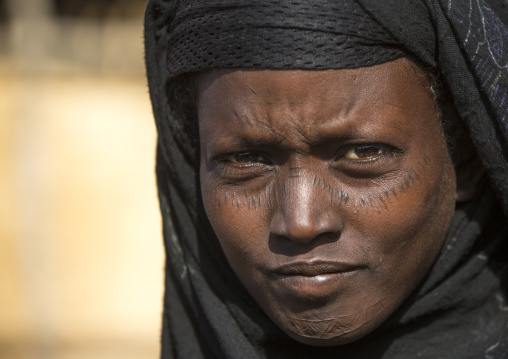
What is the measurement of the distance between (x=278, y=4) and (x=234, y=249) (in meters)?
0.62

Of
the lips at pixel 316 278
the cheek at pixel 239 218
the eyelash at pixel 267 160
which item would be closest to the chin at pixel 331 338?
the lips at pixel 316 278

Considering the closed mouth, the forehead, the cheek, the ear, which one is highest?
the forehead

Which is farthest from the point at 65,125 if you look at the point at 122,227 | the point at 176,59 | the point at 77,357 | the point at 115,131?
the point at 176,59

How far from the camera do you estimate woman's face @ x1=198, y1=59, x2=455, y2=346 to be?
1676 millimetres

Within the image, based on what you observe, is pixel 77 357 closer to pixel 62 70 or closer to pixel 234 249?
pixel 62 70

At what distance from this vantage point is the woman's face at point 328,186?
66.0 inches

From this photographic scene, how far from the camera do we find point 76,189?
6.53 metres

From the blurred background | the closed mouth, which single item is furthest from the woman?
the blurred background

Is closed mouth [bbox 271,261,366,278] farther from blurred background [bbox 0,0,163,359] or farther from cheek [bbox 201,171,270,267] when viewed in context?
blurred background [bbox 0,0,163,359]

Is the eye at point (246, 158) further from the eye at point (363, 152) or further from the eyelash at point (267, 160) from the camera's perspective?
the eye at point (363, 152)

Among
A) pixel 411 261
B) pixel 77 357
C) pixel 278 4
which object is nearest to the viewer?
pixel 278 4

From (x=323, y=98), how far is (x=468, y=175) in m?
0.52

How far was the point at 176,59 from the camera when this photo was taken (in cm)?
188

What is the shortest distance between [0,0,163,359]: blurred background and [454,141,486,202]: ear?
474cm
